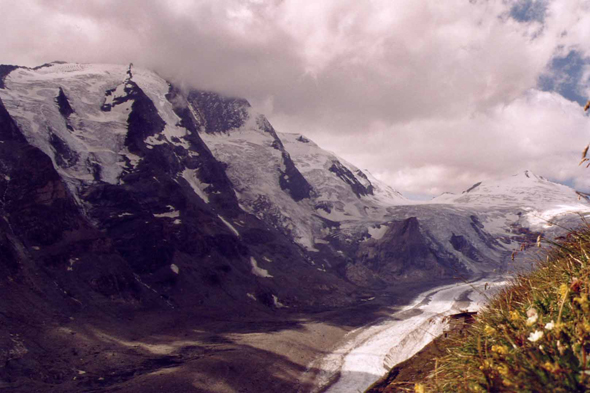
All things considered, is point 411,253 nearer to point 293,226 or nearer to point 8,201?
point 293,226

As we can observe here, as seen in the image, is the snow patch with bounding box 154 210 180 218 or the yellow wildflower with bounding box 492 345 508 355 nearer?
the yellow wildflower with bounding box 492 345 508 355

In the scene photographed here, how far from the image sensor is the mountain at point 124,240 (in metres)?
53.0

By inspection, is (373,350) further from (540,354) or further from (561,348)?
(561,348)

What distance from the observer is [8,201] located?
69688 millimetres

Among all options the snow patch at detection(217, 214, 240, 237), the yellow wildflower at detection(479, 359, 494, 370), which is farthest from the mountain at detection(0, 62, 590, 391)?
the yellow wildflower at detection(479, 359, 494, 370)

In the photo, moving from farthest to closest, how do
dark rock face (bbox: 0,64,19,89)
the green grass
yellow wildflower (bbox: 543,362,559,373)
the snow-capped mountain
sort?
1. dark rock face (bbox: 0,64,19,89)
2. the snow-capped mountain
3. the green grass
4. yellow wildflower (bbox: 543,362,559,373)

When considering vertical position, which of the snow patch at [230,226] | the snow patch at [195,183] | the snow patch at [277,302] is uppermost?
the snow patch at [195,183]

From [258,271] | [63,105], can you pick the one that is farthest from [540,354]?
[63,105]

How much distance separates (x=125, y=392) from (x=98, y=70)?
531 ft

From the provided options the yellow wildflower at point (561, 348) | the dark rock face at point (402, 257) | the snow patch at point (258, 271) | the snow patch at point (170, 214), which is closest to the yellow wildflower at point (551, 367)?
the yellow wildflower at point (561, 348)

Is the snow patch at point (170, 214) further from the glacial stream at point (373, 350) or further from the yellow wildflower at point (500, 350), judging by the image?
the yellow wildflower at point (500, 350)

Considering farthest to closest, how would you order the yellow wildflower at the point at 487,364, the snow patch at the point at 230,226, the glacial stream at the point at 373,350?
the snow patch at the point at 230,226, the glacial stream at the point at 373,350, the yellow wildflower at the point at 487,364

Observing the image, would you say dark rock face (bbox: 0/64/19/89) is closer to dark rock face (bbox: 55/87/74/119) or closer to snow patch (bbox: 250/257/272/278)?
dark rock face (bbox: 55/87/74/119)

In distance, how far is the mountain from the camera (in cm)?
5303
